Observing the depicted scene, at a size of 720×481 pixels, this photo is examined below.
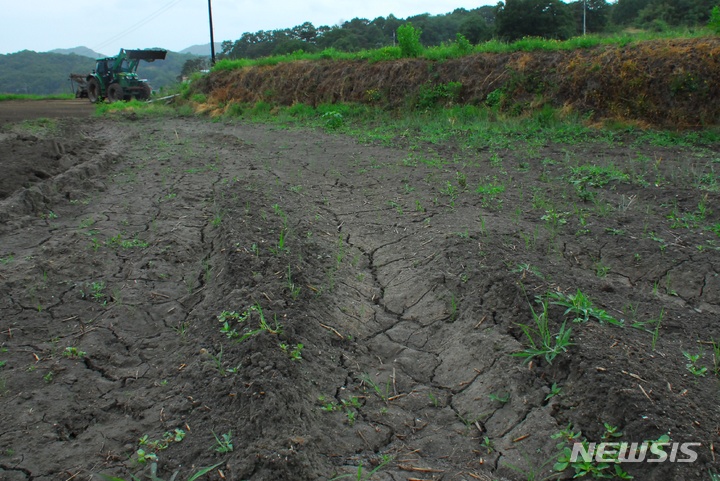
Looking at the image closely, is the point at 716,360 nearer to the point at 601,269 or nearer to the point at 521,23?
the point at 601,269

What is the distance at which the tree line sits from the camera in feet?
77.6

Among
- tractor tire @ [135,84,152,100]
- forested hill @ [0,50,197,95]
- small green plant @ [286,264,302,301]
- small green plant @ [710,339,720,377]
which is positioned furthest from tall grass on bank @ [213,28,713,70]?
forested hill @ [0,50,197,95]

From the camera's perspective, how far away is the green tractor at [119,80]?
21.2 m

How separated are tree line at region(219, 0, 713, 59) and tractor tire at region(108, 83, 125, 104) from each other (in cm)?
438

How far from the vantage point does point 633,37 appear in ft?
33.3

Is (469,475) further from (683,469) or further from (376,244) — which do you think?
(376,244)

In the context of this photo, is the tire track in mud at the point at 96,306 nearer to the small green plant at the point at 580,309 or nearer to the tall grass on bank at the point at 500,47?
the small green plant at the point at 580,309

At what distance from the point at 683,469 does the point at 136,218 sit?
16.0ft

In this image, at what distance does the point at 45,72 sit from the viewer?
77.4 metres

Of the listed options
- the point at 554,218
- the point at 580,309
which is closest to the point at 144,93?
the point at 554,218

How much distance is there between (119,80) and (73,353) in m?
21.0

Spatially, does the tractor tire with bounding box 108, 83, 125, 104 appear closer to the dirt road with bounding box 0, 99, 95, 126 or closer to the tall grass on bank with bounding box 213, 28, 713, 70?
the dirt road with bounding box 0, 99, 95, 126

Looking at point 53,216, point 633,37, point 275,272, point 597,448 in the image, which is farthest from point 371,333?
point 633,37

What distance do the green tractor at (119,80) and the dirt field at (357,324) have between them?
656 inches
